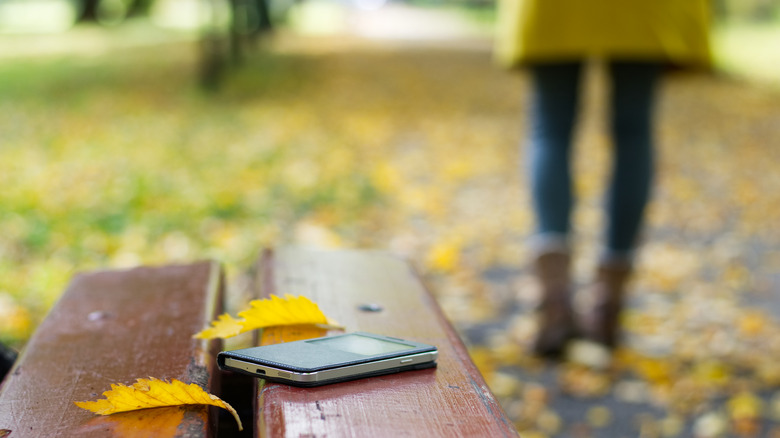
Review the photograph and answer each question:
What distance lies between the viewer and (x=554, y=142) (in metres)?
2.43

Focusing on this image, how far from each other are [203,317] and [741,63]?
621 inches

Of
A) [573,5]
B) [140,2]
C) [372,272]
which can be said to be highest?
[573,5]

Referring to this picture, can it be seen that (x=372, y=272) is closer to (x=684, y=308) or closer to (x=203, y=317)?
(x=203, y=317)

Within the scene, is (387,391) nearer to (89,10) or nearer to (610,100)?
(610,100)

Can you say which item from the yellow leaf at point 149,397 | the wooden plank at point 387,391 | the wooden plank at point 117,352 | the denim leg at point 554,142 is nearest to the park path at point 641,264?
the denim leg at point 554,142

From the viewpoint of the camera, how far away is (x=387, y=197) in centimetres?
479

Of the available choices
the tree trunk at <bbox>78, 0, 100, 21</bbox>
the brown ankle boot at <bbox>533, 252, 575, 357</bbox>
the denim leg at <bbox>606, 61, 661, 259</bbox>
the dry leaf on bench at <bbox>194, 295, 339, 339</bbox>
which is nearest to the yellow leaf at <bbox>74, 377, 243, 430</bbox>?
the dry leaf on bench at <bbox>194, 295, 339, 339</bbox>

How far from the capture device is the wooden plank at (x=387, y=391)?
2.65 ft

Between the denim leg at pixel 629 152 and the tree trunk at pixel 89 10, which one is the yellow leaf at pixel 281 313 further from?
the tree trunk at pixel 89 10

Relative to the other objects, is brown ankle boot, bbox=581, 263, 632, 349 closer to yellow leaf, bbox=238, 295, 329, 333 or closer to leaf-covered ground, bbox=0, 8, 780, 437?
leaf-covered ground, bbox=0, 8, 780, 437

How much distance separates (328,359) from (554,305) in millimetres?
1666

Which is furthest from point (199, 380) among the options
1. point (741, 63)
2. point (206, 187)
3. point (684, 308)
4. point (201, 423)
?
point (741, 63)

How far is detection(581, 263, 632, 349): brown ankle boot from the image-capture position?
98.5 inches

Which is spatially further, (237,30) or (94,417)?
(237,30)
